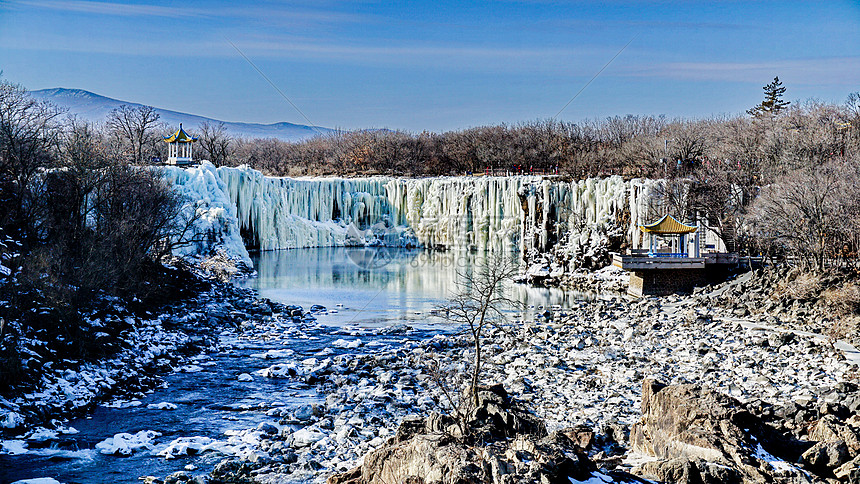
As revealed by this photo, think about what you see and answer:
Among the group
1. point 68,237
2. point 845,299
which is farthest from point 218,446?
point 845,299

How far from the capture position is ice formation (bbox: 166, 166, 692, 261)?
3297cm

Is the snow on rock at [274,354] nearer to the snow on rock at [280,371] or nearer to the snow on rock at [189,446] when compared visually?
the snow on rock at [280,371]

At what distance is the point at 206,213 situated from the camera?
1308 inches

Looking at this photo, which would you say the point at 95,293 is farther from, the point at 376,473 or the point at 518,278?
the point at 518,278

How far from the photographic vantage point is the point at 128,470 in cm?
969

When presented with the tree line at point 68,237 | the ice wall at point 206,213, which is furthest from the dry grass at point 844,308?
the ice wall at point 206,213

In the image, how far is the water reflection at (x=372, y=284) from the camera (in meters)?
23.2

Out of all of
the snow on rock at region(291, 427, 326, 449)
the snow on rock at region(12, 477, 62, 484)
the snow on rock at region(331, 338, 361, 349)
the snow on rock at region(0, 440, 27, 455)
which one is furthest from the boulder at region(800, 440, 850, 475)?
the snow on rock at region(331, 338, 361, 349)

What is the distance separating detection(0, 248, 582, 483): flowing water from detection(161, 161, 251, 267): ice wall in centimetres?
210

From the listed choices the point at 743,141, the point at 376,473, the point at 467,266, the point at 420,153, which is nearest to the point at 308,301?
the point at 467,266

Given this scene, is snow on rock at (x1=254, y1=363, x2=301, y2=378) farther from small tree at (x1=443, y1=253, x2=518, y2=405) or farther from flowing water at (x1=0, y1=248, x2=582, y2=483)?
small tree at (x1=443, y1=253, x2=518, y2=405)

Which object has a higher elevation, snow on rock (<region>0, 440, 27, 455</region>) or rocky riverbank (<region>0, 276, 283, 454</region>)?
rocky riverbank (<region>0, 276, 283, 454</region>)

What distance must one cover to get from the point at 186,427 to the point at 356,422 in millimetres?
2679

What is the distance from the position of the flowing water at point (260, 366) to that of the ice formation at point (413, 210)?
4.04 meters
